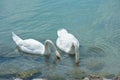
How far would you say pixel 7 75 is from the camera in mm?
12539

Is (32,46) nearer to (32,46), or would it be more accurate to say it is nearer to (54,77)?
(32,46)

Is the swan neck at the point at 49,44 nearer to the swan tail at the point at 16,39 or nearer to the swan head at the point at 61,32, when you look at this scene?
the swan head at the point at 61,32

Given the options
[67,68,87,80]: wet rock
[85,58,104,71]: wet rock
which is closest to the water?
[85,58,104,71]: wet rock

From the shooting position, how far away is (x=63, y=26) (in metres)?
16.5

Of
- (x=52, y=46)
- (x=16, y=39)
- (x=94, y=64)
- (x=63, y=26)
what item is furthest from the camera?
(x=63, y=26)

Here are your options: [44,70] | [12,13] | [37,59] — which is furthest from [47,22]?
[44,70]

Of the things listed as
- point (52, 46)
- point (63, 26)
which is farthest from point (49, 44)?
point (63, 26)

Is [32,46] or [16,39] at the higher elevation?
[16,39]

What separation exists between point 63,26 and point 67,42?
1.92 metres

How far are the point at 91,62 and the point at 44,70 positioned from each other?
A: 171 cm

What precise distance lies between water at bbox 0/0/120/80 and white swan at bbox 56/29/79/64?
0.29 meters

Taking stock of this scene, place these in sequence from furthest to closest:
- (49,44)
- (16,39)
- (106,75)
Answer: (16,39), (49,44), (106,75)

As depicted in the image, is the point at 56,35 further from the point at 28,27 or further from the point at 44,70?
the point at 44,70

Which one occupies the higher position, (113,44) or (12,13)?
(12,13)
